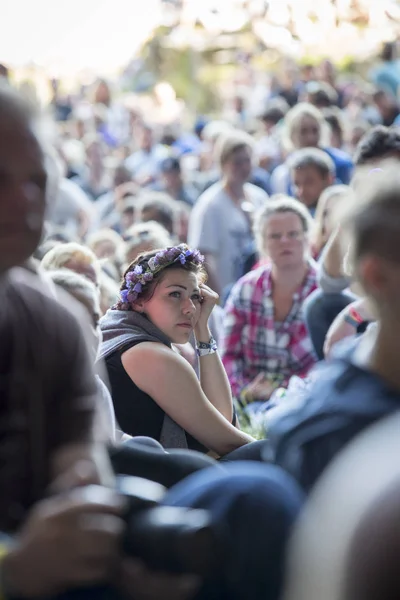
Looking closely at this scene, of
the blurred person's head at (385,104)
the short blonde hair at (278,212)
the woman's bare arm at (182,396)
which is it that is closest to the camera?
the woman's bare arm at (182,396)

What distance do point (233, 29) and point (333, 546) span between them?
20.0m

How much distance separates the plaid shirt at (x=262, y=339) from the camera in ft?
20.6

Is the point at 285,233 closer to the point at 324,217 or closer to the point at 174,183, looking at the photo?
the point at 324,217

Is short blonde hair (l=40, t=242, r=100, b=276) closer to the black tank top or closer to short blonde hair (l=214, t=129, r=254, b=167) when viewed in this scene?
the black tank top

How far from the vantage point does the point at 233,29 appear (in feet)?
67.2

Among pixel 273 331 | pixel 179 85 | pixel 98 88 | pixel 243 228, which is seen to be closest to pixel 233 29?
pixel 179 85

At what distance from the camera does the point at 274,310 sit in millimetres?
6410

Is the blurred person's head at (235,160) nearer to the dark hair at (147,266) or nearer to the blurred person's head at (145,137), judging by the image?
the dark hair at (147,266)

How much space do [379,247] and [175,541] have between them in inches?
28.0

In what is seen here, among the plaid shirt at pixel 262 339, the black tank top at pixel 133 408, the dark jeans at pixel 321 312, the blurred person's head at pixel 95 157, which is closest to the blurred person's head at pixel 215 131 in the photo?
the blurred person's head at pixel 95 157

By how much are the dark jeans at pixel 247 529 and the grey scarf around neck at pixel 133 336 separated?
2116 millimetres

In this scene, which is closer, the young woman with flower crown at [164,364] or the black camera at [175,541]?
the black camera at [175,541]

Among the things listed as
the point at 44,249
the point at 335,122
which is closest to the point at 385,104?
the point at 335,122

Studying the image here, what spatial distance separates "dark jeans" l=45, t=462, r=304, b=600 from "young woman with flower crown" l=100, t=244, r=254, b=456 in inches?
82.2
